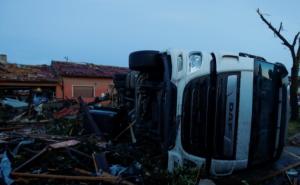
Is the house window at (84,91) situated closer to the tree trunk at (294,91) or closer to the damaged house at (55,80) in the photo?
the damaged house at (55,80)

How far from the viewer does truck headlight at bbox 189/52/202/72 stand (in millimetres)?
4148

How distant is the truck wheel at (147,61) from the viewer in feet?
15.6

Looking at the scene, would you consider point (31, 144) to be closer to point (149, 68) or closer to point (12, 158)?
point (12, 158)

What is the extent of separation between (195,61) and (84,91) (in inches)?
716

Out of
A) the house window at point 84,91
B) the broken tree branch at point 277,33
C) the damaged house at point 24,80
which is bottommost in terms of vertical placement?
the house window at point 84,91

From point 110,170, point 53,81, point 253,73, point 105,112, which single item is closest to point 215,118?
point 253,73

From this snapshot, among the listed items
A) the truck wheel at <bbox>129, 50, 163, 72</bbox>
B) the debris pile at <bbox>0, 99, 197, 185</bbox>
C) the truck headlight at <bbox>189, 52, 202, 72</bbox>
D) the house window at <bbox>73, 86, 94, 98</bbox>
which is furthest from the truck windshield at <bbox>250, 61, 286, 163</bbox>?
the house window at <bbox>73, 86, 94, 98</bbox>

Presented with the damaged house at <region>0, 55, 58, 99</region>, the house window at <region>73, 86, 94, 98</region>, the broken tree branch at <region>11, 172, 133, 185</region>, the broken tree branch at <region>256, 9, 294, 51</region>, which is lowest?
the broken tree branch at <region>11, 172, 133, 185</region>

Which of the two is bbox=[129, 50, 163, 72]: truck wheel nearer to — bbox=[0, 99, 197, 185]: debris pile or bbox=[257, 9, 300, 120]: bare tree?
bbox=[0, 99, 197, 185]: debris pile

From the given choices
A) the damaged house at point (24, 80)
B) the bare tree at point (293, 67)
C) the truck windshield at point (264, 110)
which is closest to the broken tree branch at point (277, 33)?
the bare tree at point (293, 67)

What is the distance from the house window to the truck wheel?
16784mm

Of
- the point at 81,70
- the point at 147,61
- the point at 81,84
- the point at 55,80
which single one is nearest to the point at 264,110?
the point at 147,61

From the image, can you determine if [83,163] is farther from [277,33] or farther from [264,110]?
[277,33]

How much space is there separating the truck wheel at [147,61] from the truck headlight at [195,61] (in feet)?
2.32
